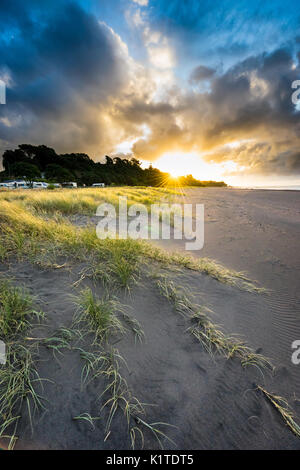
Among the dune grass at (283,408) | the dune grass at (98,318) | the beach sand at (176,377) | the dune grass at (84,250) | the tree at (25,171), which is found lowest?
the dune grass at (283,408)

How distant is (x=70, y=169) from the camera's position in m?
63.7

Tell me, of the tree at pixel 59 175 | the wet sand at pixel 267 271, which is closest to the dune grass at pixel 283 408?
the wet sand at pixel 267 271

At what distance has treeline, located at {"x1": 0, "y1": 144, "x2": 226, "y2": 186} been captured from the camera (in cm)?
3985

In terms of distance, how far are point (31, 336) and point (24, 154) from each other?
75.5 metres

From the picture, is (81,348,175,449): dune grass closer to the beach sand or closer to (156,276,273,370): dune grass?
the beach sand

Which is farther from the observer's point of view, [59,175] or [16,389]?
[59,175]

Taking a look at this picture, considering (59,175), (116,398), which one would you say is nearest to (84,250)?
(116,398)

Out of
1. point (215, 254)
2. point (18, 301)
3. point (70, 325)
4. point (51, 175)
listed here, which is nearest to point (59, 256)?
point (18, 301)

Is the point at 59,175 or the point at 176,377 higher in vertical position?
the point at 59,175

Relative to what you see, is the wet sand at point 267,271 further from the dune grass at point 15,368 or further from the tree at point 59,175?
the tree at point 59,175

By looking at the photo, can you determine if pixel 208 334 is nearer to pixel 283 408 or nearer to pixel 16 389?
pixel 283 408

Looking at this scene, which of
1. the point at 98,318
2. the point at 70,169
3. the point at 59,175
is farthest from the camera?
the point at 70,169

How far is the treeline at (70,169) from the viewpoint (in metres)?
39.9
